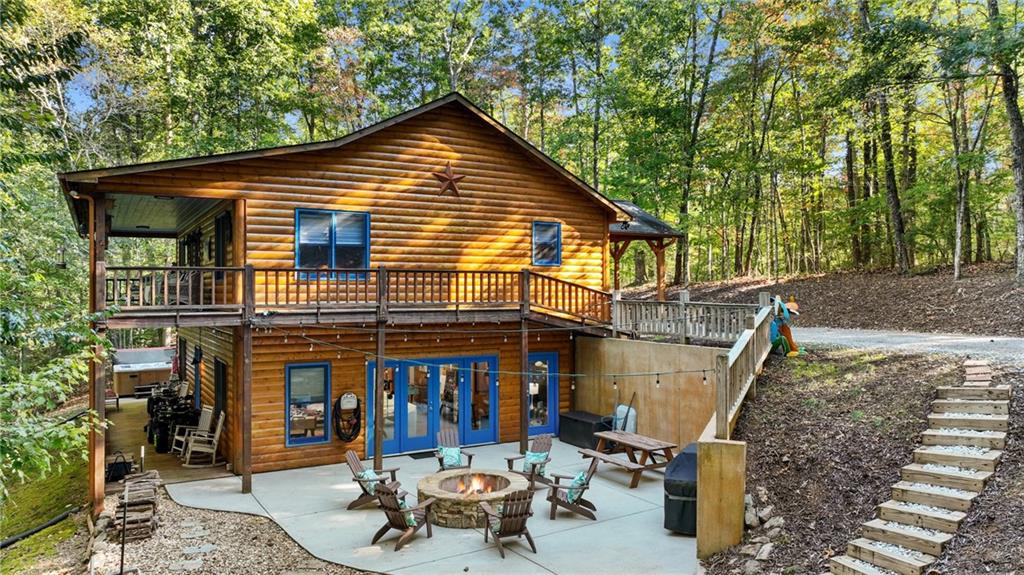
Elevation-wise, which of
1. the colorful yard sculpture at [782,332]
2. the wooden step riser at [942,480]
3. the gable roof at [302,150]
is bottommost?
the wooden step riser at [942,480]

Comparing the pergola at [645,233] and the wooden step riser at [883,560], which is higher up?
the pergola at [645,233]

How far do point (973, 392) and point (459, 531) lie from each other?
7.43 m

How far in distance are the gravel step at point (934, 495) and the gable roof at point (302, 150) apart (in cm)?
1034

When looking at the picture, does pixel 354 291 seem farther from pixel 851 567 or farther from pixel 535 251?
pixel 851 567

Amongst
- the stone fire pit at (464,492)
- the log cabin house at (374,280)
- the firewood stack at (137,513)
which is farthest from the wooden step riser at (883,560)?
the firewood stack at (137,513)

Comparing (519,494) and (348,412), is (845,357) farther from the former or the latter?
(348,412)

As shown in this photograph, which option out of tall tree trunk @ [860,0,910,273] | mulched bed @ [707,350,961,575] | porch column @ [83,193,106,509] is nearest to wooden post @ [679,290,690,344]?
mulched bed @ [707,350,961,575]

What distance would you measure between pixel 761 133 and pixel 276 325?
23.9 metres

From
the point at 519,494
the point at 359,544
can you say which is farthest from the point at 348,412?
the point at 519,494

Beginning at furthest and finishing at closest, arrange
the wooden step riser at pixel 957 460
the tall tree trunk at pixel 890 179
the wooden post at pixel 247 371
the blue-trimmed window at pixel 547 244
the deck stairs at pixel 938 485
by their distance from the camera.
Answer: the tall tree trunk at pixel 890 179, the blue-trimmed window at pixel 547 244, the wooden post at pixel 247 371, the wooden step riser at pixel 957 460, the deck stairs at pixel 938 485

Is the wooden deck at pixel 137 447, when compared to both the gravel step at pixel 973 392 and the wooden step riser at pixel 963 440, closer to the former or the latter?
the wooden step riser at pixel 963 440

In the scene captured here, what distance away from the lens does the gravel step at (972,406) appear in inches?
291

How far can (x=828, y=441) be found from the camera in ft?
26.1

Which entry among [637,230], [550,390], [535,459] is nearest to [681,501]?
[535,459]
